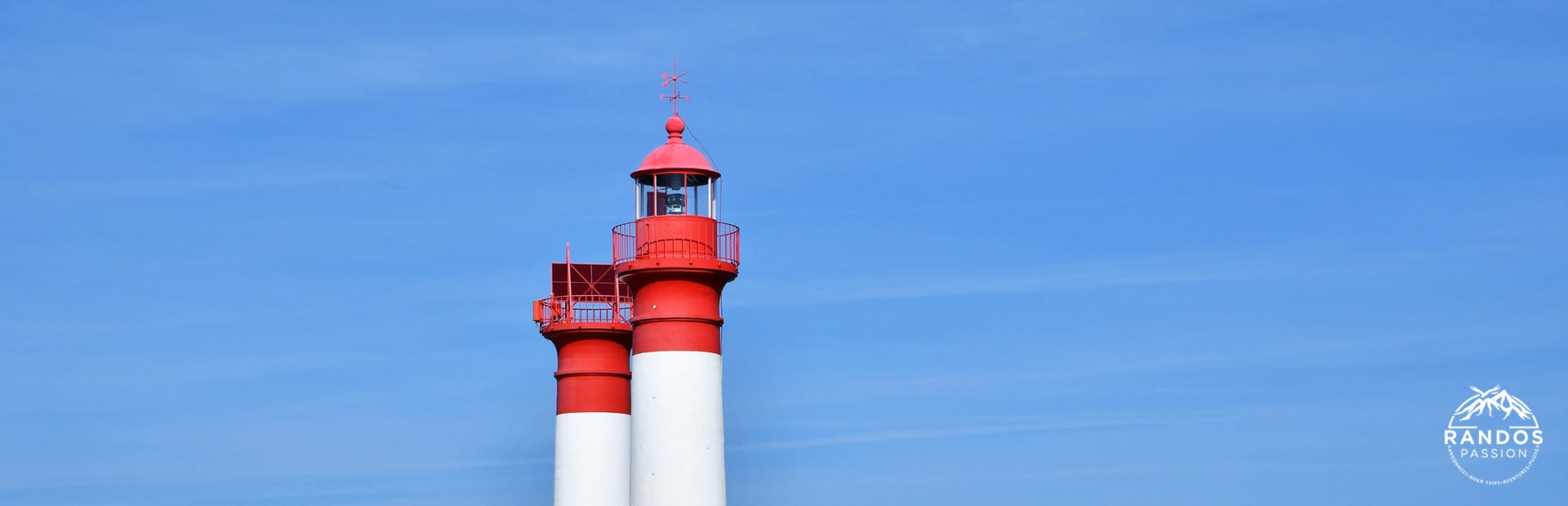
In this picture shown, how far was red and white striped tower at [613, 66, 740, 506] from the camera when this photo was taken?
44.8 m

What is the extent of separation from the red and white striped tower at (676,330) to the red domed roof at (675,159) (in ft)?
0.08

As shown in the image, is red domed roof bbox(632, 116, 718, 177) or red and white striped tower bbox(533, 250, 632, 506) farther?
red and white striped tower bbox(533, 250, 632, 506)

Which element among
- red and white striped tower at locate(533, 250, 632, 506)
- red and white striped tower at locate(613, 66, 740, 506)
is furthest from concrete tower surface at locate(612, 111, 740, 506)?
red and white striped tower at locate(533, 250, 632, 506)

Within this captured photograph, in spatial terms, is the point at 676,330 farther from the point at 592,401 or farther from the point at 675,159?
the point at 592,401

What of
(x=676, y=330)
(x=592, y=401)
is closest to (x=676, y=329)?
(x=676, y=330)

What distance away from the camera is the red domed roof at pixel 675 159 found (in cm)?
4653

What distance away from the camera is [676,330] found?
45.3m

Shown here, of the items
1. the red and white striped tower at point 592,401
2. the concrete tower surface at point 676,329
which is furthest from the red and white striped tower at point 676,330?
the red and white striped tower at point 592,401

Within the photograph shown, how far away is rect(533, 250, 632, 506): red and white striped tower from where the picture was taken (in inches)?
2265

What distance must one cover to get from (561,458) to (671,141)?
13.5 metres

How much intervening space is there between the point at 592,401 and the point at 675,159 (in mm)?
12713

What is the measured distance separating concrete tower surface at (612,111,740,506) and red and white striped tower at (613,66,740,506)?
2 centimetres

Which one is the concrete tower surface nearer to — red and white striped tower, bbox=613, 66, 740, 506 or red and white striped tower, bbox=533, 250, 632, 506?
red and white striped tower, bbox=613, 66, 740, 506

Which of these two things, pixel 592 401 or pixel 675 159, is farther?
pixel 592 401
